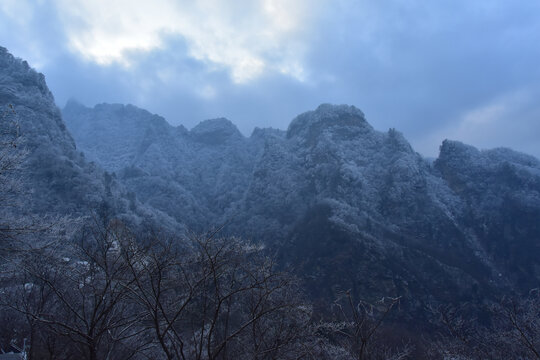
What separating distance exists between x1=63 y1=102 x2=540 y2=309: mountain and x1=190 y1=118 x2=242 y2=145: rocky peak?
25343mm

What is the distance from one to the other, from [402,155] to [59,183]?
73.6 meters

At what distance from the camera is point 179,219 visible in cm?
8525

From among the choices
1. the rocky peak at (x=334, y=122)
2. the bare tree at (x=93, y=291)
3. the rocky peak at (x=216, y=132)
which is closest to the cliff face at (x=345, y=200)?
the rocky peak at (x=334, y=122)

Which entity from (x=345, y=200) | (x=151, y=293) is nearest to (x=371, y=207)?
(x=345, y=200)

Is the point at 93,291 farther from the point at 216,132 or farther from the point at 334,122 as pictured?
the point at 216,132

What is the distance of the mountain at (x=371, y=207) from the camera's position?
61125 millimetres

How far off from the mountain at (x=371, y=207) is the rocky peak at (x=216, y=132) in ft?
83.1

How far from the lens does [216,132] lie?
14275cm

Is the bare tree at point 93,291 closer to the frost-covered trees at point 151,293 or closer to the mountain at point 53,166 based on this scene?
the frost-covered trees at point 151,293

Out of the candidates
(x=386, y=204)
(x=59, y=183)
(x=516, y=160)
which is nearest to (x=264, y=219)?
(x=386, y=204)

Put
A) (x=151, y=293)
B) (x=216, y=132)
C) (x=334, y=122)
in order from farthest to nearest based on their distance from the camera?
(x=216, y=132), (x=334, y=122), (x=151, y=293)

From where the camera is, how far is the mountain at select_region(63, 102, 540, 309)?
6112 centimetres

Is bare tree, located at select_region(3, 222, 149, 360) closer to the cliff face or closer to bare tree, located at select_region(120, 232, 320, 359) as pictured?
bare tree, located at select_region(120, 232, 320, 359)

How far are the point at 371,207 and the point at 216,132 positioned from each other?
84.4m
